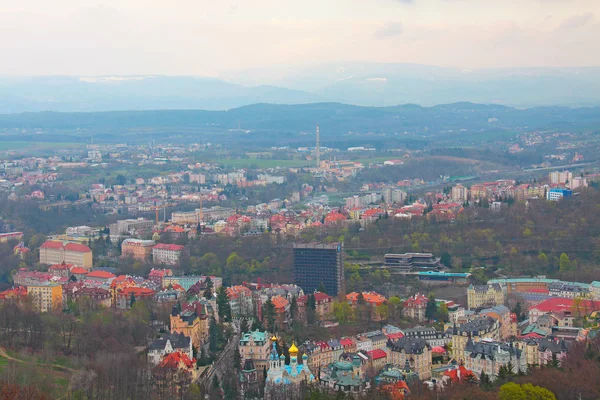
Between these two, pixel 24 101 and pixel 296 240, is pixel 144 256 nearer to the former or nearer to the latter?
pixel 296 240

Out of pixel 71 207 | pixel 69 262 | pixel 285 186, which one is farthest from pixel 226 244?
pixel 285 186

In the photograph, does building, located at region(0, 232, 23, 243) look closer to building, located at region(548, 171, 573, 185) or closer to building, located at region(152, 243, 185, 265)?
building, located at region(152, 243, 185, 265)

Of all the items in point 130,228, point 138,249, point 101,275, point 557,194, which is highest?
point 557,194

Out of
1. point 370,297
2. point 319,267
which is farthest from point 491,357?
point 319,267

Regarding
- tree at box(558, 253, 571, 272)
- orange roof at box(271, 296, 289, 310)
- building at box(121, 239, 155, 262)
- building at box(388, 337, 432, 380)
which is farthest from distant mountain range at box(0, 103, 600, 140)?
building at box(388, 337, 432, 380)

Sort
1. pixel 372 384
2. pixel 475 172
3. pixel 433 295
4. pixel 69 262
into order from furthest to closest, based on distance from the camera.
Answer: pixel 475 172, pixel 69 262, pixel 433 295, pixel 372 384

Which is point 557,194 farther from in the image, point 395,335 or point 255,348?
point 255,348
